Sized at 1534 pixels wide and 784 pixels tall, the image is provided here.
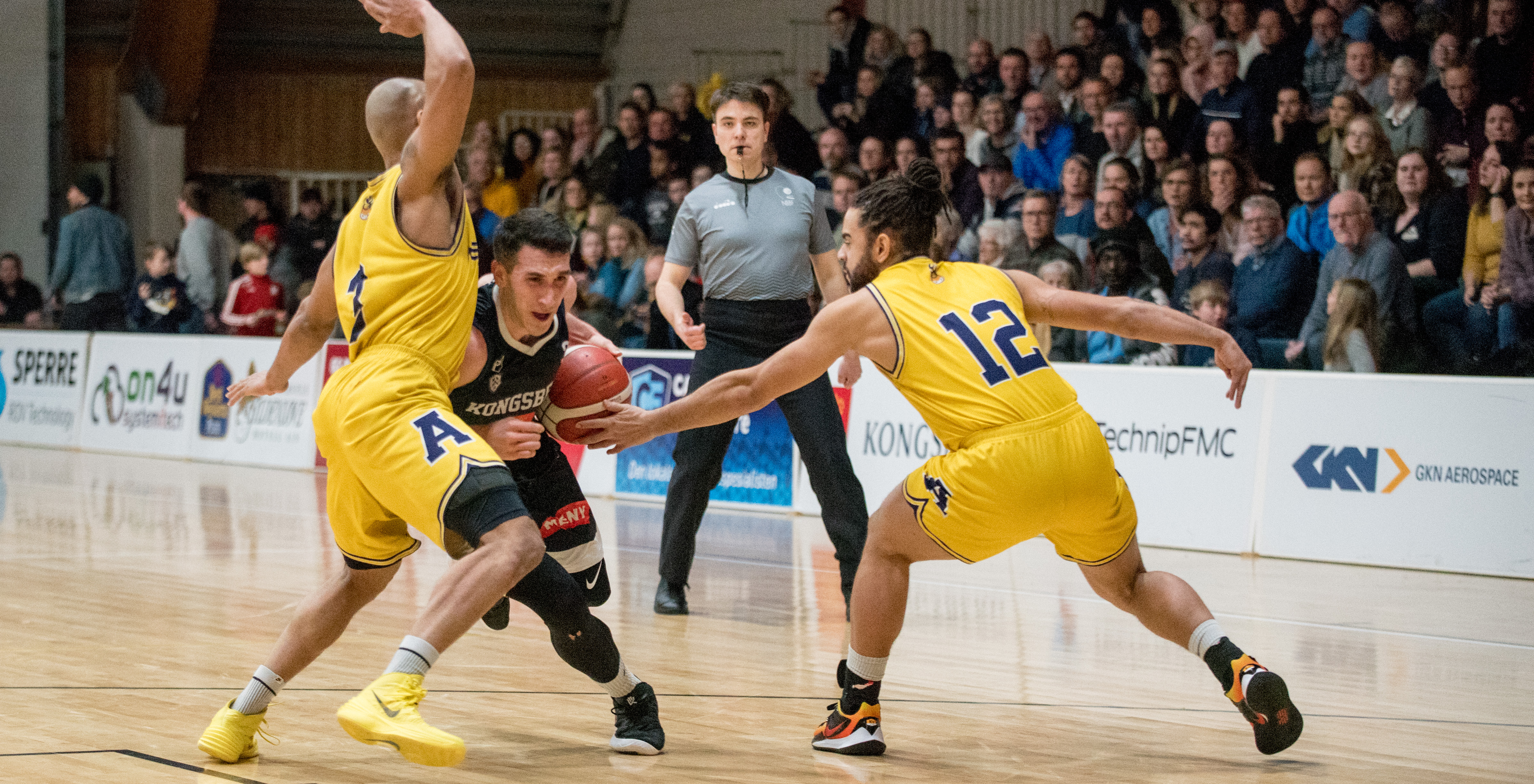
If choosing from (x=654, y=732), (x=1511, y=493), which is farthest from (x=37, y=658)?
(x=1511, y=493)

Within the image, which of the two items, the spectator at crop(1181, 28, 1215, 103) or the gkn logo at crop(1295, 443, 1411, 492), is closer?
the gkn logo at crop(1295, 443, 1411, 492)

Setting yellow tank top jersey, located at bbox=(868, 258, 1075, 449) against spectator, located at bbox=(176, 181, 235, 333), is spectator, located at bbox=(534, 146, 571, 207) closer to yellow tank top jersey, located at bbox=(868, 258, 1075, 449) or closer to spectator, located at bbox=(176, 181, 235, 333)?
spectator, located at bbox=(176, 181, 235, 333)

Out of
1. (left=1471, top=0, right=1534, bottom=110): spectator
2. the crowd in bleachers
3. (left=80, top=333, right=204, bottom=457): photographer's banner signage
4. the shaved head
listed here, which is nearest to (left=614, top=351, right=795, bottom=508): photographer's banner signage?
the crowd in bleachers

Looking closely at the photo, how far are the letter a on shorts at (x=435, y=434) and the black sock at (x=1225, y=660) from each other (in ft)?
7.11

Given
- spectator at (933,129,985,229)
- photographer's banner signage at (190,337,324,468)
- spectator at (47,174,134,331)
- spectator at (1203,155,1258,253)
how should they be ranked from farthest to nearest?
spectator at (47,174,134,331) → photographer's banner signage at (190,337,324,468) → spectator at (933,129,985,229) → spectator at (1203,155,1258,253)

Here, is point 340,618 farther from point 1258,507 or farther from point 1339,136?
point 1339,136

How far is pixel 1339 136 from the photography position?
10586mm

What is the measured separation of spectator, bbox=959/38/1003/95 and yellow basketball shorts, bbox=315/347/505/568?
386 inches

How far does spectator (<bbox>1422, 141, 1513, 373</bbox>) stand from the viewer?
9477 mm

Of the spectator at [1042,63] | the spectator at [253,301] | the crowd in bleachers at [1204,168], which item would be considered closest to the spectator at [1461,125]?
the crowd in bleachers at [1204,168]

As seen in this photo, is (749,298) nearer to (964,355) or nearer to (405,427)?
(964,355)

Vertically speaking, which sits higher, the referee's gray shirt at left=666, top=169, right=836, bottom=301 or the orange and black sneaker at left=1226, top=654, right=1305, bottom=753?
the referee's gray shirt at left=666, top=169, right=836, bottom=301

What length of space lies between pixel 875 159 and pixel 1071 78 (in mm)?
1702

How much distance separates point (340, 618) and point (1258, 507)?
6339 mm
